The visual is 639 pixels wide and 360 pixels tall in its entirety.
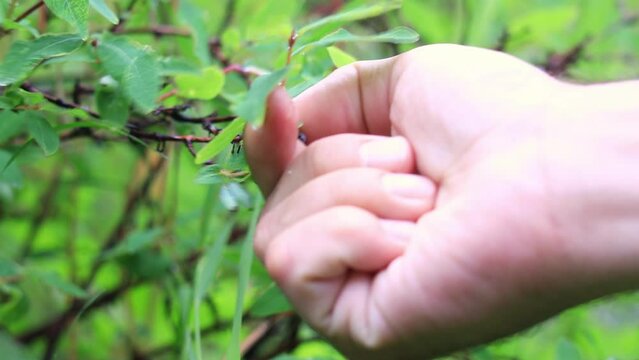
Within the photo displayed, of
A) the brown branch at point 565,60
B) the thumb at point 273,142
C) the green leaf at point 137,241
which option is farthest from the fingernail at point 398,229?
the brown branch at point 565,60

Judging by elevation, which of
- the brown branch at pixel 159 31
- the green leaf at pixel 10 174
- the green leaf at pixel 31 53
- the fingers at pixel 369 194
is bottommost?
the green leaf at pixel 10 174

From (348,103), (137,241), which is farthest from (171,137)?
(137,241)

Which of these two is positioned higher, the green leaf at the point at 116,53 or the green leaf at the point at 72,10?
the green leaf at the point at 72,10

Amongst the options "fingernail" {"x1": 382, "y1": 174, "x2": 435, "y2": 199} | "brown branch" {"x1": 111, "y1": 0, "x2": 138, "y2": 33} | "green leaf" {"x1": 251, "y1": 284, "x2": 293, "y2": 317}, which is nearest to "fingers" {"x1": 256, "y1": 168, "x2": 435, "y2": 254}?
"fingernail" {"x1": 382, "y1": 174, "x2": 435, "y2": 199}

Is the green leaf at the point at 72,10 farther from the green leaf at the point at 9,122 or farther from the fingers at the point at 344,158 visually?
the fingers at the point at 344,158

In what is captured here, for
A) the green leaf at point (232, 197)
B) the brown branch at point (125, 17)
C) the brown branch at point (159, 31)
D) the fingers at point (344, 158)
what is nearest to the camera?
the fingers at point (344, 158)

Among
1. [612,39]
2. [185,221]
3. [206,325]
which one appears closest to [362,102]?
[185,221]

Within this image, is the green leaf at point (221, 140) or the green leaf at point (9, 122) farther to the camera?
the green leaf at point (9, 122)
